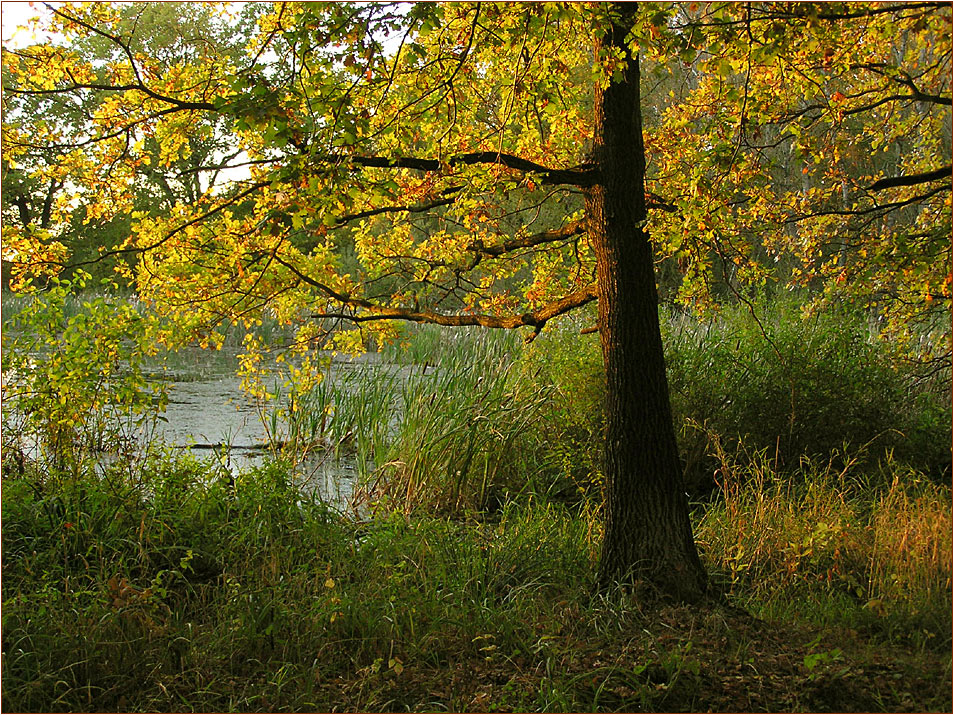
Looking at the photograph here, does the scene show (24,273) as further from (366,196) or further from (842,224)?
(842,224)

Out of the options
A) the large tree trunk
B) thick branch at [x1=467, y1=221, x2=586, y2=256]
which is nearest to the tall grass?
the large tree trunk

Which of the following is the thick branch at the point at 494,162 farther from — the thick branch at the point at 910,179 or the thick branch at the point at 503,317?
the thick branch at the point at 910,179

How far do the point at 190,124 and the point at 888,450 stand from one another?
14.8ft

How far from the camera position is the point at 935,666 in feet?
10.3

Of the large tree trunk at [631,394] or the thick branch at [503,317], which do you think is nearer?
the large tree trunk at [631,394]

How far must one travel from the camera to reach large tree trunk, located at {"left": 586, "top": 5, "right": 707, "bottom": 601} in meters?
3.63

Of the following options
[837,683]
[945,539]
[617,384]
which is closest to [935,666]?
[837,683]

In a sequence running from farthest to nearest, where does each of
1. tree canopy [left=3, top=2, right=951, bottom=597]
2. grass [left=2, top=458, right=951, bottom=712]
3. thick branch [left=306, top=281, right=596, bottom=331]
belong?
thick branch [left=306, top=281, right=596, bottom=331] → tree canopy [left=3, top=2, right=951, bottom=597] → grass [left=2, top=458, right=951, bottom=712]

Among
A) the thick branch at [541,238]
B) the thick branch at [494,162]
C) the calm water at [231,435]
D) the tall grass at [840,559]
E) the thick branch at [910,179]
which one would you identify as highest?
the thick branch at [494,162]

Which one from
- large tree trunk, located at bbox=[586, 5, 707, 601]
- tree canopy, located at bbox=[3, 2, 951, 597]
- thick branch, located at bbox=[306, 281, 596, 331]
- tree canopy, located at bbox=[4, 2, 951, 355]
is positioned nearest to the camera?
tree canopy, located at bbox=[4, 2, 951, 355]

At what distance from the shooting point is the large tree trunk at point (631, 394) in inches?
143

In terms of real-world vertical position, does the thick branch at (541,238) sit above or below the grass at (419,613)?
above

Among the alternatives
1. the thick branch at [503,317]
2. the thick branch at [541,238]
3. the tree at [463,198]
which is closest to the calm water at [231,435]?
the tree at [463,198]

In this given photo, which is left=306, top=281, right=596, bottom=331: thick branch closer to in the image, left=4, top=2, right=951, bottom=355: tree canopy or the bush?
left=4, top=2, right=951, bottom=355: tree canopy
